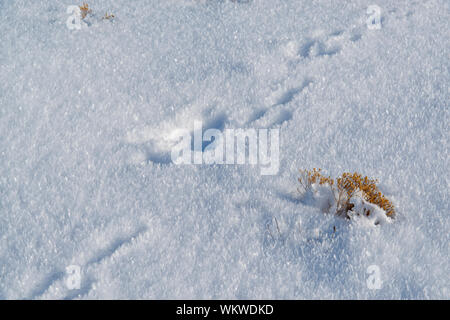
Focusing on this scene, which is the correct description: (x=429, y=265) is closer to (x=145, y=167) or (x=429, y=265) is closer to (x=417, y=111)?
(x=417, y=111)

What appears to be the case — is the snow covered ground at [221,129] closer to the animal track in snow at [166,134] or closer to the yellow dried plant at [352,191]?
the animal track in snow at [166,134]

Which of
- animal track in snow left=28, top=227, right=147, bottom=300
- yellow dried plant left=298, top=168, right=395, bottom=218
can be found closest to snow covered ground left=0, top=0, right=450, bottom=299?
animal track in snow left=28, top=227, right=147, bottom=300

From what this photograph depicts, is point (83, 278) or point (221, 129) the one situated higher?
point (221, 129)

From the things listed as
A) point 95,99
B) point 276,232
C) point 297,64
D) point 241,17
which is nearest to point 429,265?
point 276,232

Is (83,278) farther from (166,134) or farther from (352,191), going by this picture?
(352,191)

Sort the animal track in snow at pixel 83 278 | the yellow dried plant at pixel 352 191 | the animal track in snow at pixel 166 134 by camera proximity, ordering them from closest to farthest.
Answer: the animal track in snow at pixel 83 278
the yellow dried plant at pixel 352 191
the animal track in snow at pixel 166 134

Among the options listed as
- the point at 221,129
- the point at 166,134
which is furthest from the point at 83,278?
the point at 221,129

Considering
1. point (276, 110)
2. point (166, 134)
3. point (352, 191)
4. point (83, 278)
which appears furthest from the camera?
point (276, 110)

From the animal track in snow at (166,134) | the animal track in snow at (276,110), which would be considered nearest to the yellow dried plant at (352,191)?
the animal track in snow at (276,110)

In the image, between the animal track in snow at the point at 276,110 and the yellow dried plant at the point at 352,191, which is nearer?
the yellow dried plant at the point at 352,191
